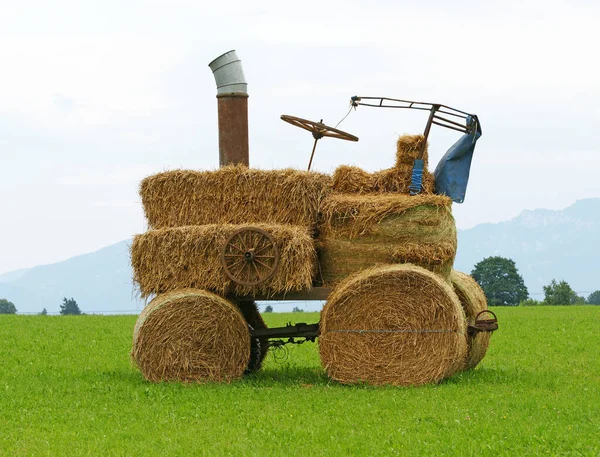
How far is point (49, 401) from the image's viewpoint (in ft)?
42.0

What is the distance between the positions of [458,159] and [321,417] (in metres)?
5.26

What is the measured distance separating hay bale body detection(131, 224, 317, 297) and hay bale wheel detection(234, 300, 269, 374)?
63.0 inches

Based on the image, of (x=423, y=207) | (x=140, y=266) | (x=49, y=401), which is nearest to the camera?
(x=49, y=401)

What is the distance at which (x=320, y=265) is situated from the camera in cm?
1442

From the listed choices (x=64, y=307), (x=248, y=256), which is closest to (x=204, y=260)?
(x=248, y=256)

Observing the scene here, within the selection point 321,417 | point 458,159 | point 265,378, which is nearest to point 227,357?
point 265,378

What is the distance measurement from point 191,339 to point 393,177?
382cm

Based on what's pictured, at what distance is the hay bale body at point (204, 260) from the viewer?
13.9m

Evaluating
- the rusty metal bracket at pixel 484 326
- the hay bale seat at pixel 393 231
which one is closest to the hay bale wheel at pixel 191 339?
the hay bale seat at pixel 393 231

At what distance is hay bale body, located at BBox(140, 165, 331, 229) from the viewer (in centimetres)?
1441

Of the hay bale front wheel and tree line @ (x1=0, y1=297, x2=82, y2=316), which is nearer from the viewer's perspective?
the hay bale front wheel

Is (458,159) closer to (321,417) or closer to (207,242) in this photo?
(207,242)

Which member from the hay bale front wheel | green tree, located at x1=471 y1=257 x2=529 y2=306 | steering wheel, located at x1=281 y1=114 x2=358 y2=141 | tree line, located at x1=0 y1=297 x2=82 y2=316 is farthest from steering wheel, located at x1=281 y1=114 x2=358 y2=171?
tree line, located at x1=0 y1=297 x2=82 y2=316

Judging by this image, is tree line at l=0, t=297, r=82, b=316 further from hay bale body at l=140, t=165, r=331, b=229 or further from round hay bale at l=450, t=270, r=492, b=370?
round hay bale at l=450, t=270, r=492, b=370
